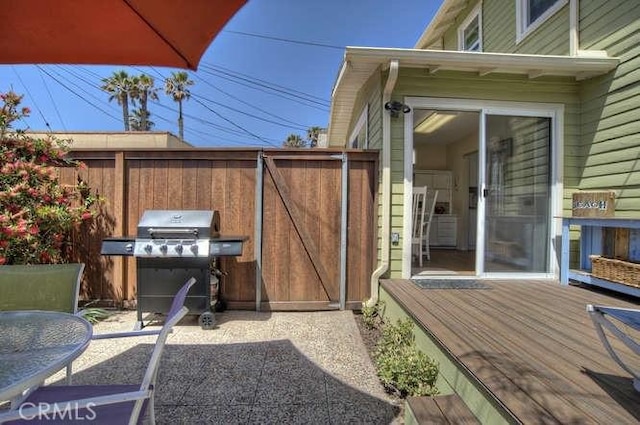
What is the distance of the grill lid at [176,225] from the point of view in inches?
133

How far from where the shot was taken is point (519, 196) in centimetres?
407

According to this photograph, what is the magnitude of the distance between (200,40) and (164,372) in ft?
7.61

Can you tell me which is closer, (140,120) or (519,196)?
(519,196)

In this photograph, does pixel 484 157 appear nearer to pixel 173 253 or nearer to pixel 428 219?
pixel 428 219

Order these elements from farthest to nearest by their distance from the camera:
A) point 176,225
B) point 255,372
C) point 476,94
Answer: point 476,94 → point 176,225 → point 255,372

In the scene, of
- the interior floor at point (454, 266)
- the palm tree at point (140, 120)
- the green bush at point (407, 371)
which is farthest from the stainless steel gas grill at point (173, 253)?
the palm tree at point (140, 120)

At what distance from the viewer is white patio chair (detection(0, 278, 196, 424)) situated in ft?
3.76

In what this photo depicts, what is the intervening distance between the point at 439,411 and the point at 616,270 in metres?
2.69

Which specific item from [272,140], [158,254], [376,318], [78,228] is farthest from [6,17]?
[272,140]

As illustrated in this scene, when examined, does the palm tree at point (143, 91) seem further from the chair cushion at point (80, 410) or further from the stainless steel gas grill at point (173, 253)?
the chair cushion at point (80, 410)

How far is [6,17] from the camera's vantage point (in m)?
1.74

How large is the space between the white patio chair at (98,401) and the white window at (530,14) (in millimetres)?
5672

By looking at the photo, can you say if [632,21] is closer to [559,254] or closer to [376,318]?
[559,254]

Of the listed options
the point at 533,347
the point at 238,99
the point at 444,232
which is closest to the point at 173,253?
the point at 533,347
